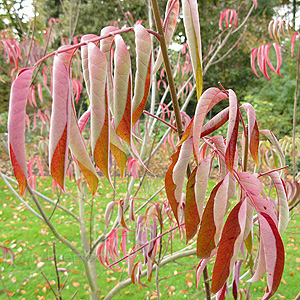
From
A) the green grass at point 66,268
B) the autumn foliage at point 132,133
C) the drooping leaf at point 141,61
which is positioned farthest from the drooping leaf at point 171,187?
the green grass at point 66,268

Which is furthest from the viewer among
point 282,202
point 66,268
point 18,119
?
point 66,268

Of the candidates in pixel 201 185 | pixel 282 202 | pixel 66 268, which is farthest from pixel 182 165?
pixel 66 268

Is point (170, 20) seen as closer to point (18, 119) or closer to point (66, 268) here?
point (18, 119)

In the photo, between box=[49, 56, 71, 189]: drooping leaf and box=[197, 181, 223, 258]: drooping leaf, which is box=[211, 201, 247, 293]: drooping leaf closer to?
box=[197, 181, 223, 258]: drooping leaf

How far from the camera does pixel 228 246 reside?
0.33 m

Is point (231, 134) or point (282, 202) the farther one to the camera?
point (282, 202)

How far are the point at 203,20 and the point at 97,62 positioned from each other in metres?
7.72

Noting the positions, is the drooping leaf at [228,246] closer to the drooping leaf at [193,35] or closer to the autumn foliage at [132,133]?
the autumn foliage at [132,133]

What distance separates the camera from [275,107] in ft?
20.7

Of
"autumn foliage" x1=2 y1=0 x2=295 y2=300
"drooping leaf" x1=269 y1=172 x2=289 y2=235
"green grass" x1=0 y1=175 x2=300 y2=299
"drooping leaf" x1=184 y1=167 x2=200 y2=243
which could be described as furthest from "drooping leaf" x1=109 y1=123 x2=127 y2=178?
"green grass" x1=0 y1=175 x2=300 y2=299

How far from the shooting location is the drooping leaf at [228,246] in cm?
33

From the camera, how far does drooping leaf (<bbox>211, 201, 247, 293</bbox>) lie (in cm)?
33

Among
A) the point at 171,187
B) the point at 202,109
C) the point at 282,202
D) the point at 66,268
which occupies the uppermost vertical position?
the point at 202,109

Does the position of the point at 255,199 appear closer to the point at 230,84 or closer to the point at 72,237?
the point at 72,237
